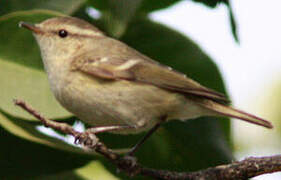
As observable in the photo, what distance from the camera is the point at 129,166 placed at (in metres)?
2.68

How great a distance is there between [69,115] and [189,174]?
78 centimetres

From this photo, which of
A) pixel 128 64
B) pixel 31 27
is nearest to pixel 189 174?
pixel 128 64

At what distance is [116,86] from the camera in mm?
2996

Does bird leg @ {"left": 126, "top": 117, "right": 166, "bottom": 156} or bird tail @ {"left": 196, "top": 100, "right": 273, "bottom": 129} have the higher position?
bird tail @ {"left": 196, "top": 100, "right": 273, "bottom": 129}

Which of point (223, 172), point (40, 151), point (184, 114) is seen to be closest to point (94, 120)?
point (40, 151)

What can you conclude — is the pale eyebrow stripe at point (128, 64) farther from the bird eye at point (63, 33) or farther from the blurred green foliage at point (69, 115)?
the bird eye at point (63, 33)

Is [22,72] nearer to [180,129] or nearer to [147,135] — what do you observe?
[147,135]

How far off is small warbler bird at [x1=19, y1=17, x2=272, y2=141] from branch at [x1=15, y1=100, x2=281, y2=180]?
0.28 m

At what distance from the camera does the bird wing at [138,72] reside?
2988mm

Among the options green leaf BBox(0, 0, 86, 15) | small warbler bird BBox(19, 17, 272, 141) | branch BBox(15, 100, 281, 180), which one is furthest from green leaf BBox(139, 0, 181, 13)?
branch BBox(15, 100, 281, 180)

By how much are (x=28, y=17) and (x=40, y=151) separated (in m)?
0.72

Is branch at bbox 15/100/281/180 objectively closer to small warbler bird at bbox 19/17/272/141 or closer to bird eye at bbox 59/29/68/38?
small warbler bird at bbox 19/17/272/141

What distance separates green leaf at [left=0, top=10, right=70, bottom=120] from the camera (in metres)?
2.78

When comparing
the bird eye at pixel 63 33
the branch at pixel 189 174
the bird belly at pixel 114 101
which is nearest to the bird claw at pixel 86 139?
the branch at pixel 189 174
